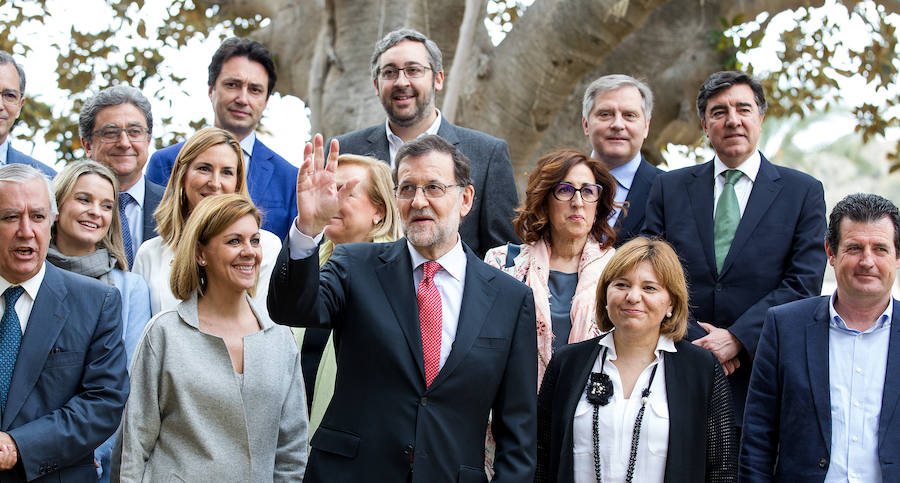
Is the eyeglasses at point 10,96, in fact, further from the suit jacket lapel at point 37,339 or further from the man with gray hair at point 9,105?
the suit jacket lapel at point 37,339

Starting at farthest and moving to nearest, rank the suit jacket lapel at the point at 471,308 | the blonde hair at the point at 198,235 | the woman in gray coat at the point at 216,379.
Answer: the blonde hair at the point at 198,235 < the woman in gray coat at the point at 216,379 < the suit jacket lapel at the point at 471,308

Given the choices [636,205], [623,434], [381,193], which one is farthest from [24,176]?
[636,205]

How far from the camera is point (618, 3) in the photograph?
7.03 metres

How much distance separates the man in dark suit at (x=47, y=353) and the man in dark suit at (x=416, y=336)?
36.6 inches

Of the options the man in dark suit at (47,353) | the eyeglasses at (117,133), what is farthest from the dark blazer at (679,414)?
the eyeglasses at (117,133)

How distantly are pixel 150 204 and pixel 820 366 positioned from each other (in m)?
3.25

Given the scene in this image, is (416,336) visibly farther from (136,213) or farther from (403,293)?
(136,213)

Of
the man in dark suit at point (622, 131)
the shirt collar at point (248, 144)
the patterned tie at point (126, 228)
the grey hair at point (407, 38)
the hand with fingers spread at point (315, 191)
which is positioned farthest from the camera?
the shirt collar at point (248, 144)

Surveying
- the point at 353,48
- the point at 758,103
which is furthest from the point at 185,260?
the point at 353,48

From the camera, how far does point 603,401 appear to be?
3.83 meters

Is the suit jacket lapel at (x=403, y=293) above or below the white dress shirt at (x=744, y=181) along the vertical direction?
below

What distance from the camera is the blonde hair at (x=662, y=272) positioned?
395cm

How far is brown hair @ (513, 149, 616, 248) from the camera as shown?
176 inches

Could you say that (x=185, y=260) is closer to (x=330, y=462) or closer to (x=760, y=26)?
(x=330, y=462)
